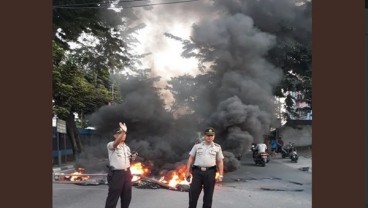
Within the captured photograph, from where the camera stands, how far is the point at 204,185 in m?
5.84

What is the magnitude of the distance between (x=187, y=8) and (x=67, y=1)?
258 inches

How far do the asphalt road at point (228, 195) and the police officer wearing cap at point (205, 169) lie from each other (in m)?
1.48

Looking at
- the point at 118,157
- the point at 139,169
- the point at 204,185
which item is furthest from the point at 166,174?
the point at 118,157

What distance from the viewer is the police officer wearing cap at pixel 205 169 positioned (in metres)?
5.80

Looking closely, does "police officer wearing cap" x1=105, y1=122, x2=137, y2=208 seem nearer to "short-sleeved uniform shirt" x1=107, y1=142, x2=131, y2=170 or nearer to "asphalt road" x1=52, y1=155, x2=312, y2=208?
"short-sleeved uniform shirt" x1=107, y1=142, x2=131, y2=170

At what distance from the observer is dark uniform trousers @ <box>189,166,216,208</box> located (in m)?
5.78

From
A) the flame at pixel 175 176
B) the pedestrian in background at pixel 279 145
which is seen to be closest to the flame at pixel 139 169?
the flame at pixel 175 176

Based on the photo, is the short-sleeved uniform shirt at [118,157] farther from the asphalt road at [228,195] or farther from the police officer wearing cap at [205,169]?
the asphalt road at [228,195]

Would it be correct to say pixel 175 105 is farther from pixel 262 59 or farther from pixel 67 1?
pixel 67 1

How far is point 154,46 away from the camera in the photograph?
1648 cm

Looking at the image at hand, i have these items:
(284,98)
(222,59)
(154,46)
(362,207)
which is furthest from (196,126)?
(362,207)

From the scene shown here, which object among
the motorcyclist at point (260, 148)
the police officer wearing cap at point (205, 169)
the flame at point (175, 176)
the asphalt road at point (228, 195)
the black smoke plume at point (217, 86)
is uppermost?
the black smoke plume at point (217, 86)

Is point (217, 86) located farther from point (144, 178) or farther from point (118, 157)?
point (118, 157)

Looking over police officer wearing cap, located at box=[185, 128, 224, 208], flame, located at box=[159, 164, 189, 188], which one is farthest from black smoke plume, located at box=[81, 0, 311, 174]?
police officer wearing cap, located at box=[185, 128, 224, 208]
